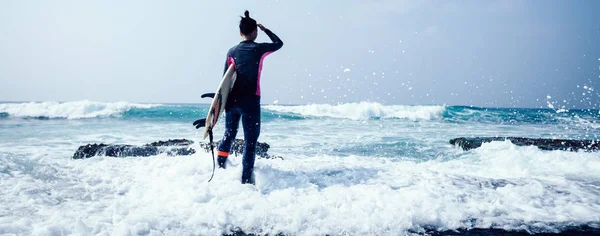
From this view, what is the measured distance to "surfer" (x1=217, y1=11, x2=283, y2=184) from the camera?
3863 millimetres

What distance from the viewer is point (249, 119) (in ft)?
12.8

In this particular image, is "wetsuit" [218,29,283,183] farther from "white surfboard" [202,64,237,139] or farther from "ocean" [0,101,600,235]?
"ocean" [0,101,600,235]

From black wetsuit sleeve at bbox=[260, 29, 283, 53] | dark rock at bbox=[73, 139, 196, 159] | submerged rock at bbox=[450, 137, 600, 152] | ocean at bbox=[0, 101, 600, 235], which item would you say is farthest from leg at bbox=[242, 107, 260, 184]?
submerged rock at bbox=[450, 137, 600, 152]

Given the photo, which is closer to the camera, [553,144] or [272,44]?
[272,44]

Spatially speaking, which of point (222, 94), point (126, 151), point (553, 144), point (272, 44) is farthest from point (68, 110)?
point (553, 144)

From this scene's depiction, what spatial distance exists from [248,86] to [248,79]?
0.25ft

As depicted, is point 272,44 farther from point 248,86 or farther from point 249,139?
point 249,139

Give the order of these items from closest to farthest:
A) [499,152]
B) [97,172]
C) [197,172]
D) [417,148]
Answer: [197,172]
[97,172]
[499,152]
[417,148]

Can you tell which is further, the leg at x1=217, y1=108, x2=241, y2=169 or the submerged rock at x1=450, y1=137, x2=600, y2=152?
the submerged rock at x1=450, y1=137, x2=600, y2=152

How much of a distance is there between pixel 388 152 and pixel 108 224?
23.8ft

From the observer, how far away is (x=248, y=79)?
387 cm

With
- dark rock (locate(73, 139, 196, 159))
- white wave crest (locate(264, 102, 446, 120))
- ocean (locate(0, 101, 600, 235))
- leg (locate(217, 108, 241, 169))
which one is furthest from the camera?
white wave crest (locate(264, 102, 446, 120))

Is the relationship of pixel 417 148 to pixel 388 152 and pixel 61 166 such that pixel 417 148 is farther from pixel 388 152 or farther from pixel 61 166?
pixel 61 166

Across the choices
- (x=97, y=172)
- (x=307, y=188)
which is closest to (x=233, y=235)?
Result: (x=307, y=188)
